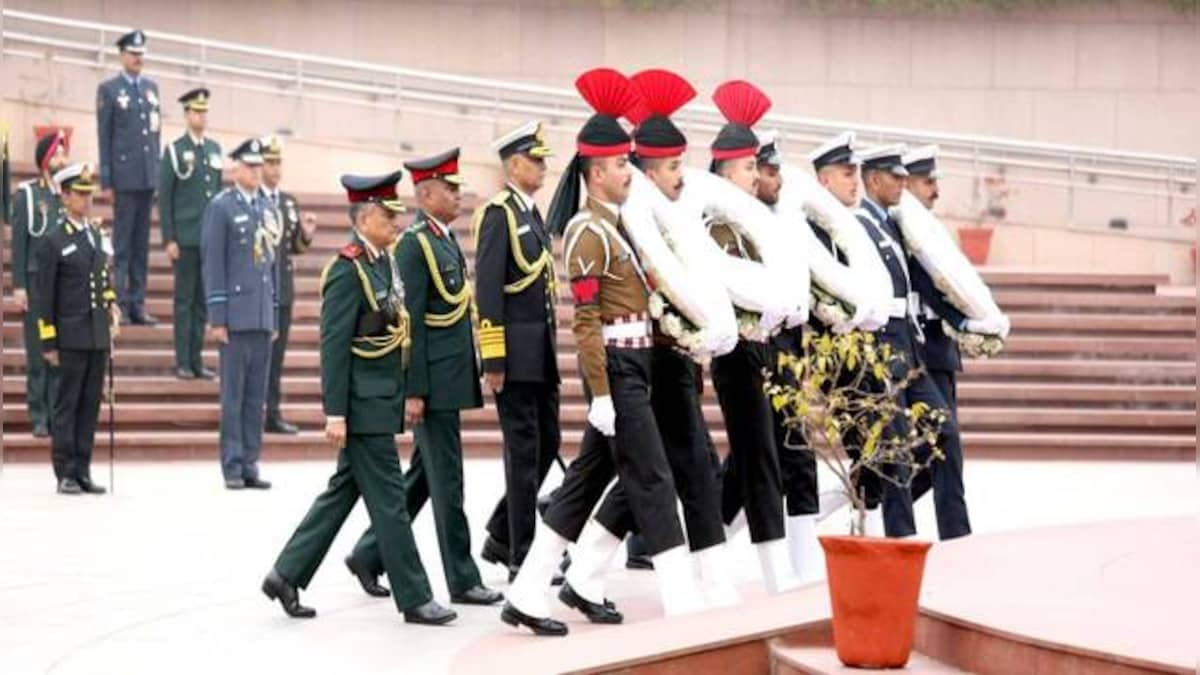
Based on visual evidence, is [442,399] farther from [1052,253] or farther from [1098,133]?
[1098,133]

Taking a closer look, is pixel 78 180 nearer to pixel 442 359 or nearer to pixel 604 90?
pixel 442 359

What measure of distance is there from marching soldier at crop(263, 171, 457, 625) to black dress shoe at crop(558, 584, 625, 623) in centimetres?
45

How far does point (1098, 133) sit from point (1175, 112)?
0.83 meters

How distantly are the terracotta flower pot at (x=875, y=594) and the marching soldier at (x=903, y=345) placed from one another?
329 centimetres

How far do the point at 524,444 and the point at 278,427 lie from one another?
7.45 m

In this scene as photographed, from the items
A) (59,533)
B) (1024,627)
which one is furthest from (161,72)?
(1024,627)

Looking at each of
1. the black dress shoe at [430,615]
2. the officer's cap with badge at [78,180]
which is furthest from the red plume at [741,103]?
the officer's cap with badge at [78,180]

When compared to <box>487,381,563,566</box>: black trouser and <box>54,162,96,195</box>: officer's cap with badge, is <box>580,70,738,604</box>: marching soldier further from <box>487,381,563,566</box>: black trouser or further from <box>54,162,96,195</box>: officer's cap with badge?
<box>54,162,96,195</box>: officer's cap with badge

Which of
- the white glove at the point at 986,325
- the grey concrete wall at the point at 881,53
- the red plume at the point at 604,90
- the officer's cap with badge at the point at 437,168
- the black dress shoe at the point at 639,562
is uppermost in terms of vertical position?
the grey concrete wall at the point at 881,53

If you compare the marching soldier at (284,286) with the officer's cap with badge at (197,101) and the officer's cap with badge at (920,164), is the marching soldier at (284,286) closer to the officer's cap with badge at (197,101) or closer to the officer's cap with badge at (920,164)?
the officer's cap with badge at (197,101)

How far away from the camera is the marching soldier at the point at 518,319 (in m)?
10.6

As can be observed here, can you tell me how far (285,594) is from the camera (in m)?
10.2

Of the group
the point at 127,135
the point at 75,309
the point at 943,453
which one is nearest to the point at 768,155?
the point at 943,453

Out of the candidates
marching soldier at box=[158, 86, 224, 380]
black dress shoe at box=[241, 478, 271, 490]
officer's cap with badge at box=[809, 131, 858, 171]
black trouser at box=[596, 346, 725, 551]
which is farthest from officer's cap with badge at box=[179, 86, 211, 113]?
black trouser at box=[596, 346, 725, 551]
